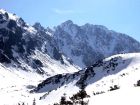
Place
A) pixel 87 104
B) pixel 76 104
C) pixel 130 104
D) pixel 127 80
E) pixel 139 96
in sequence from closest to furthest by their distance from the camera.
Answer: pixel 130 104 < pixel 139 96 < pixel 87 104 < pixel 76 104 < pixel 127 80

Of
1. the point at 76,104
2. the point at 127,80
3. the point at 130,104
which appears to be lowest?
the point at 130,104

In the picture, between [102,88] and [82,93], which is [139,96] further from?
[102,88]

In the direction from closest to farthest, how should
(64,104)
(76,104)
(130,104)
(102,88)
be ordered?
(130,104), (76,104), (64,104), (102,88)

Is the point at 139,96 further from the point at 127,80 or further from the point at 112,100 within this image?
the point at 127,80

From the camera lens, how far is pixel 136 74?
19075 centimetres

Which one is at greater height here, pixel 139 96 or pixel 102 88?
pixel 102 88

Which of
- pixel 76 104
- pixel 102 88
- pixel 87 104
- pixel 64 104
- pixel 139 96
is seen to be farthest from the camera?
pixel 102 88

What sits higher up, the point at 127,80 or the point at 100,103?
the point at 127,80

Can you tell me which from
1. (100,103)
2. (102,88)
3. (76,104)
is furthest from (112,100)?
(102,88)

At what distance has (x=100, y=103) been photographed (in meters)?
87.2

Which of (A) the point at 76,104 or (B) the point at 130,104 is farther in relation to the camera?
(A) the point at 76,104

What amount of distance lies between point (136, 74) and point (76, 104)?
83.2 metres

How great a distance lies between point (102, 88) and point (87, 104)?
357 ft

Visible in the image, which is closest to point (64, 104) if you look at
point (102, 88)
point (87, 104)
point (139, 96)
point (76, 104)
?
point (76, 104)
